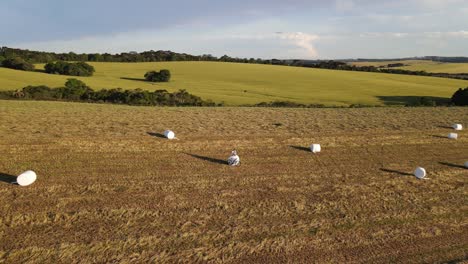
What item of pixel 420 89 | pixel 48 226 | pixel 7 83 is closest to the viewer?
pixel 48 226

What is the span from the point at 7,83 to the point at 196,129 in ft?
149

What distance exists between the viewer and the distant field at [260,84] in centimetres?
5581

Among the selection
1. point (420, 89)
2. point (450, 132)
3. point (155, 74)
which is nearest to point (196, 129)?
point (450, 132)

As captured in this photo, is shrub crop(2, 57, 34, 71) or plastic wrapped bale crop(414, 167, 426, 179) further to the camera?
shrub crop(2, 57, 34, 71)

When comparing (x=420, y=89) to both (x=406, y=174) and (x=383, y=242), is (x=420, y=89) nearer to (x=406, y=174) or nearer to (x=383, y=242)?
(x=406, y=174)

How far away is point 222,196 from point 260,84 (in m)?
64.6

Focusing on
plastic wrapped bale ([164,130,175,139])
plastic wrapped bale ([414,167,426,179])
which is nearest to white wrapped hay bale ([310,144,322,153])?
plastic wrapped bale ([414,167,426,179])

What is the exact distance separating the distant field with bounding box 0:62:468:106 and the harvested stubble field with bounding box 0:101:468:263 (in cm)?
3020

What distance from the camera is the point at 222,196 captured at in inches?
418

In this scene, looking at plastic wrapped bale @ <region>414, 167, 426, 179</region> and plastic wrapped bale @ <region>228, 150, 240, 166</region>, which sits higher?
plastic wrapped bale @ <region>228, 150, 240, 166</region>

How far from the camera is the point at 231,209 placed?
9.84 metres

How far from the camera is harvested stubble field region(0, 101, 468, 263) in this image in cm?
805

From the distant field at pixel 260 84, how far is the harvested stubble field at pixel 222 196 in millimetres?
30198

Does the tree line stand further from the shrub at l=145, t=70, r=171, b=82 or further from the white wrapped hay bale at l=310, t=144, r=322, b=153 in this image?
the shrub at l=145, t=70, r=171, b=82
